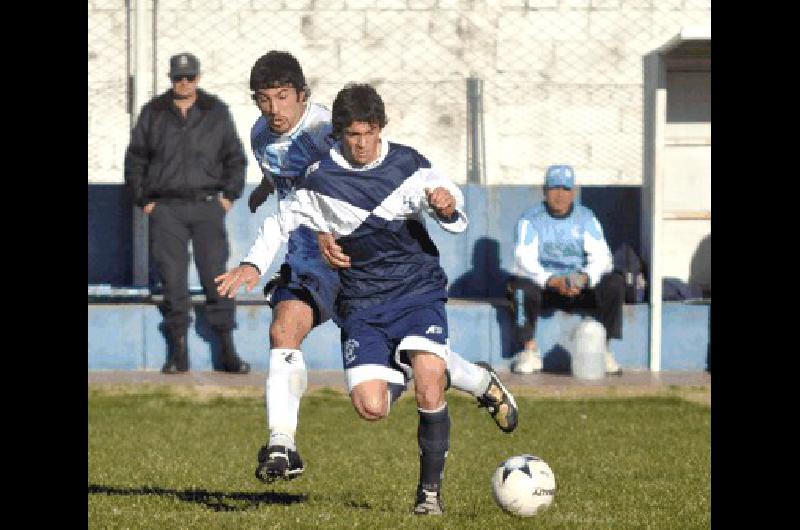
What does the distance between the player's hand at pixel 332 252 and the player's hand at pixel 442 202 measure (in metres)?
0.53

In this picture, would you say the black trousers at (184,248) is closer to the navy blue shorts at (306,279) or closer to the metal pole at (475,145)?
the metal pole at (475,145)

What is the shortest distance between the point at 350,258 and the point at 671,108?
910 cm

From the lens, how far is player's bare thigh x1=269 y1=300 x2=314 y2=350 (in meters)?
9.25

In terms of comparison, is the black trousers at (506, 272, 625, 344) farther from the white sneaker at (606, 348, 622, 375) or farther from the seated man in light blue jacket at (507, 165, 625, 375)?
the white sneaker at (606, 348, 622, 375)

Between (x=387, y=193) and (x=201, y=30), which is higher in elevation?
(x=201, y=30)

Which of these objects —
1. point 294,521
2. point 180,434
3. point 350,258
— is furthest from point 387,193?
point 180,434

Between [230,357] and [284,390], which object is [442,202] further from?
[230,357]

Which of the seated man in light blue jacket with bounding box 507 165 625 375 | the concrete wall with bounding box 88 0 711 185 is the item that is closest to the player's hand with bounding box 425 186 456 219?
the seated man in light blue jacket with bounding box 507 165 625 375

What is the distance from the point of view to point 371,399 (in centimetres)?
893

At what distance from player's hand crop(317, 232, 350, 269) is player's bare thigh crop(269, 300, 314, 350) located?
0.42m

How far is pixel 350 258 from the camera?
920cm

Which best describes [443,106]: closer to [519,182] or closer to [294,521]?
[519,182]

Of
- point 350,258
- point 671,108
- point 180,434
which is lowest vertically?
point 180,434
